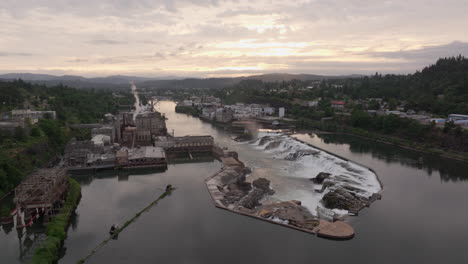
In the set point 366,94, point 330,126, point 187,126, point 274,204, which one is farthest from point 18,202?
point 366,94

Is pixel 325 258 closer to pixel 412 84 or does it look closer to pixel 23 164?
pixel 23 164

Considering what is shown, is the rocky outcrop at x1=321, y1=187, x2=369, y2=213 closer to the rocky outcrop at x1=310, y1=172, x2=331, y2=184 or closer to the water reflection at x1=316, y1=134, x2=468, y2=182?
the rocky outcrop at x1=310, y1=172, x2=331, y2=184

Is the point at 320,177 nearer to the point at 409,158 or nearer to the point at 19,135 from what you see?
the point at 409,158

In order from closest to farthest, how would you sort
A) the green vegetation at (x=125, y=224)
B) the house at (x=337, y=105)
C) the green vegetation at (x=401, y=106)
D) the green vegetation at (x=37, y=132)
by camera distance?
the green vegetation at (x=125, y=224), the green vegetation at (x=37, y=132), the green vegetation at (x=401, y=106), the house at (x=337, y=105)

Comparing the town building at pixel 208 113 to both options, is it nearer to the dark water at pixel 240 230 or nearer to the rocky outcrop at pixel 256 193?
the dark water at pixel 240 230

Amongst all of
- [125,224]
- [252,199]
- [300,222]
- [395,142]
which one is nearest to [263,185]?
[252,199]

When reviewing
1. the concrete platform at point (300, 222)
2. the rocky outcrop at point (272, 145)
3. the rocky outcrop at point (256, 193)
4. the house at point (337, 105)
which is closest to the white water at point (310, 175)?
the rocky outcrop at point (256, 193)
